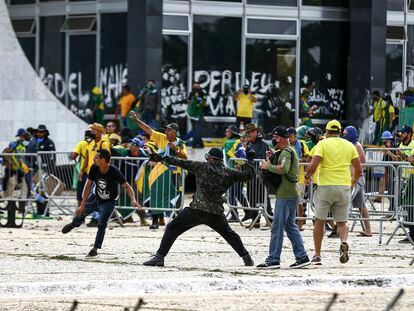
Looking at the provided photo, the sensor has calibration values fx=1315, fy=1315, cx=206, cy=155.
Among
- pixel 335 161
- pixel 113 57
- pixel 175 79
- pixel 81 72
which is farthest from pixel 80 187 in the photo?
pixel 81 72

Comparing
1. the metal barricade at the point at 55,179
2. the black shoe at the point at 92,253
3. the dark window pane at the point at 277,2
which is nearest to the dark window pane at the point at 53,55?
the dark window pane at the point at 277,2

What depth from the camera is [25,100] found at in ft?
110

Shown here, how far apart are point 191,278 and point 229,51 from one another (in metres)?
20.9

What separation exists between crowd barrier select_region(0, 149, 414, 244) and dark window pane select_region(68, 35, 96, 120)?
8558 mm

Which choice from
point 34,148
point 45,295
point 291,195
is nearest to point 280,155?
point 291,195

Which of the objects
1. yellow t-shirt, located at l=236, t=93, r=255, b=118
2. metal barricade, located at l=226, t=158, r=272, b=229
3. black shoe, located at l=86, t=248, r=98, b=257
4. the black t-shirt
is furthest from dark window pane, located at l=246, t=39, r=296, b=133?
black shoe, located at l=86, t=248, r=98, b=257

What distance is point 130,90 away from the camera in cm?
3366

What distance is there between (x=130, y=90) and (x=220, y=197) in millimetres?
17793

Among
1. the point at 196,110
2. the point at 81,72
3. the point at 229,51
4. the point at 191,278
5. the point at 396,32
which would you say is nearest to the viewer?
the point at 191,278

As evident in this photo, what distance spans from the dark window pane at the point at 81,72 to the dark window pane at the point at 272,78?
419 centimetres

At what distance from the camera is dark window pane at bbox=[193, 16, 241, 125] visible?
3438 cm

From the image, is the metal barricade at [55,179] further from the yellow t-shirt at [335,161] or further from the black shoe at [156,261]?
the yellow t-shirt at [335,161]

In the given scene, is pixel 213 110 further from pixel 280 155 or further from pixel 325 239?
pixel 280 155

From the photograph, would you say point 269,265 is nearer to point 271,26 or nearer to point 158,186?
point 158,186
